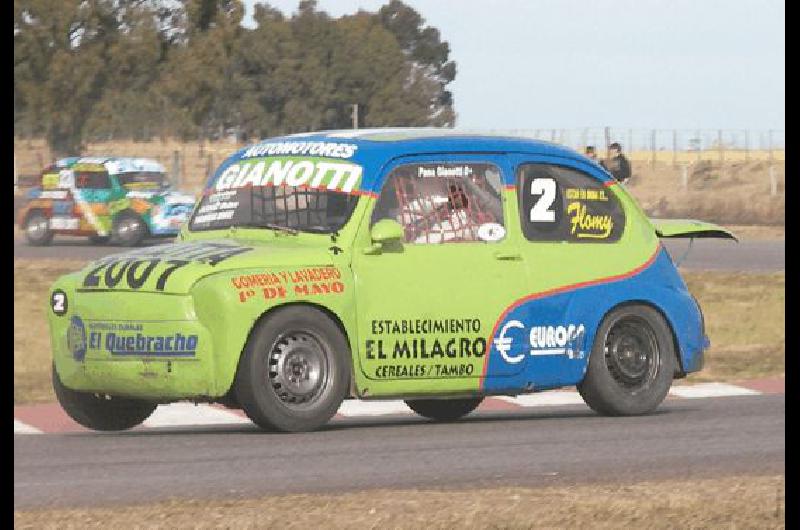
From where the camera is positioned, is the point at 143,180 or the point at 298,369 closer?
the point at 298,369

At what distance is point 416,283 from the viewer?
12.2 meters

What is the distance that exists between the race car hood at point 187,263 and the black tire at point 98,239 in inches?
1173

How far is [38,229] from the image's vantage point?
4231 cm

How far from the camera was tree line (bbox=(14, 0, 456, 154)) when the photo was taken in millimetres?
62094

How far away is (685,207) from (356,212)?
48.0 meters

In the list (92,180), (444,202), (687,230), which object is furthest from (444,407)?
(92,180)

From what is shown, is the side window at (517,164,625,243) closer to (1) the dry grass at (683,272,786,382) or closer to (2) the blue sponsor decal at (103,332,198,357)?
(2) the blue sponsor decal at (103,332,198,357)

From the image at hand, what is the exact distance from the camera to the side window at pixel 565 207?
508 inches

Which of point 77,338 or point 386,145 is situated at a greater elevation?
point 386,145

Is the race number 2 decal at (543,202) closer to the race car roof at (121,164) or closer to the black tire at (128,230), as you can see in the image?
the black tire at (128,230)

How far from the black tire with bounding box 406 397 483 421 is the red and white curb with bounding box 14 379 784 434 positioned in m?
0.47

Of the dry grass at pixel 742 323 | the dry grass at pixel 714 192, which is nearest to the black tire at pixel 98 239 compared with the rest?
the dry grass at pixel 742 323

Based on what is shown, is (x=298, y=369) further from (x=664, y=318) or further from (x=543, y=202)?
(x=664, y=318)

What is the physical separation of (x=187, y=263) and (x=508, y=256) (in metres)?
2.01
